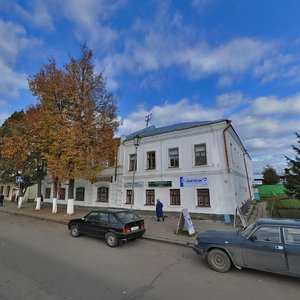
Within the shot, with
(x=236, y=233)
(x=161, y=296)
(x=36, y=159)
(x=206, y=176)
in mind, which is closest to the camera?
(x=161, y=296)

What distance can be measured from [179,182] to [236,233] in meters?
11.3

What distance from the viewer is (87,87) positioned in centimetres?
1798

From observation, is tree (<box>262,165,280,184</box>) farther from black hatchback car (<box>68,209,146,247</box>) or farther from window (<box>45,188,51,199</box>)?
black hatchback car (<box>68,209,146,247</box>)

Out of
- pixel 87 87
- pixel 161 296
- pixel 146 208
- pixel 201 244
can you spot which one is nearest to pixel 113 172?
pixel 146 208

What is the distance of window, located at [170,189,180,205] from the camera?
17859 mm

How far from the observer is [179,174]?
58.9 ft

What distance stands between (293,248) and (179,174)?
12.6 meters

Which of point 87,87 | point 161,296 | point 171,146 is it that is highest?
point 87,87

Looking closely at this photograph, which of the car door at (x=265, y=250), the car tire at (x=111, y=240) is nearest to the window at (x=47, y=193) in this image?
the car tire at (x=111, y=240)

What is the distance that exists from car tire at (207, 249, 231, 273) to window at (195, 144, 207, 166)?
11.1 meters

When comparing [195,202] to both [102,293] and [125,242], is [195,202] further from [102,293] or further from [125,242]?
[102,293]

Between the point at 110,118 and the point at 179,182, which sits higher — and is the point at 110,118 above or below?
above

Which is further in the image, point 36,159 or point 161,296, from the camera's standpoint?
point 36,159

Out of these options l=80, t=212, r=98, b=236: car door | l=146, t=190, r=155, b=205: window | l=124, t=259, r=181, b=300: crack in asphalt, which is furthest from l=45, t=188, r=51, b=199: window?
l=124, t=259, r=181, b=300: crack in asphalt
